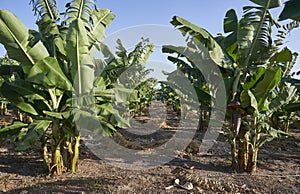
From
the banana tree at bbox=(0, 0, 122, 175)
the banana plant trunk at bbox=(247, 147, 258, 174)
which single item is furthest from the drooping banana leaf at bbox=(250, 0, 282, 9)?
the banana tree at bbox=(0, 0, 122, 175)

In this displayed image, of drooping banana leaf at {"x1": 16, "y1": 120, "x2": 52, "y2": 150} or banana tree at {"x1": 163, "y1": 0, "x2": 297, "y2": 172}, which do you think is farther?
banana tree at {"x1": 163, "y1": 0, "x2": 297, "y2": 172}

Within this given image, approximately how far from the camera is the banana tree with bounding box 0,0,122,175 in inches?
141

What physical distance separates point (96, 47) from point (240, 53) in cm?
274

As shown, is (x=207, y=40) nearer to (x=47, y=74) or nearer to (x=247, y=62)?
(x=247, y=62)

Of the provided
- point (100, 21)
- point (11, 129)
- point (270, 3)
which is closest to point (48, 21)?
point (100, 21)

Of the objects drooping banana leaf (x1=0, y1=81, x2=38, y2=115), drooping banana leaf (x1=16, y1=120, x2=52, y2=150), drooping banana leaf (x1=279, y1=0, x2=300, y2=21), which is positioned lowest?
drooping banana leaf (x1=16, y1=120, x2=52, y2=150)

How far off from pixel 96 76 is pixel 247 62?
2796mm

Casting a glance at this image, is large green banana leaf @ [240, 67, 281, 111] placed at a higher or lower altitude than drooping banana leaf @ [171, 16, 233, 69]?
lower

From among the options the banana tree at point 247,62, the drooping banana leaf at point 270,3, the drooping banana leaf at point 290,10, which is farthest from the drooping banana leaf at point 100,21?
the drooping banana leaf at point 290,10

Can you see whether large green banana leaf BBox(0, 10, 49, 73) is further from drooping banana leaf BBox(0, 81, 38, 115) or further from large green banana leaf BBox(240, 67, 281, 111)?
large green banana leaf BBox(240, 67, 281, 111)

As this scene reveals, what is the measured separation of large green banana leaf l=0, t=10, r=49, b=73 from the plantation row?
0.04 ft

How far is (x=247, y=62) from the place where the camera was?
4.50m

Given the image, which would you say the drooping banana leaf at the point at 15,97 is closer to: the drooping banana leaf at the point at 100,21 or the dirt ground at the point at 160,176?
the dirt ground at the point at 160,176

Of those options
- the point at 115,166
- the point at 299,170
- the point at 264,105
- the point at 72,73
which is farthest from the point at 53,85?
the point at 299,170
